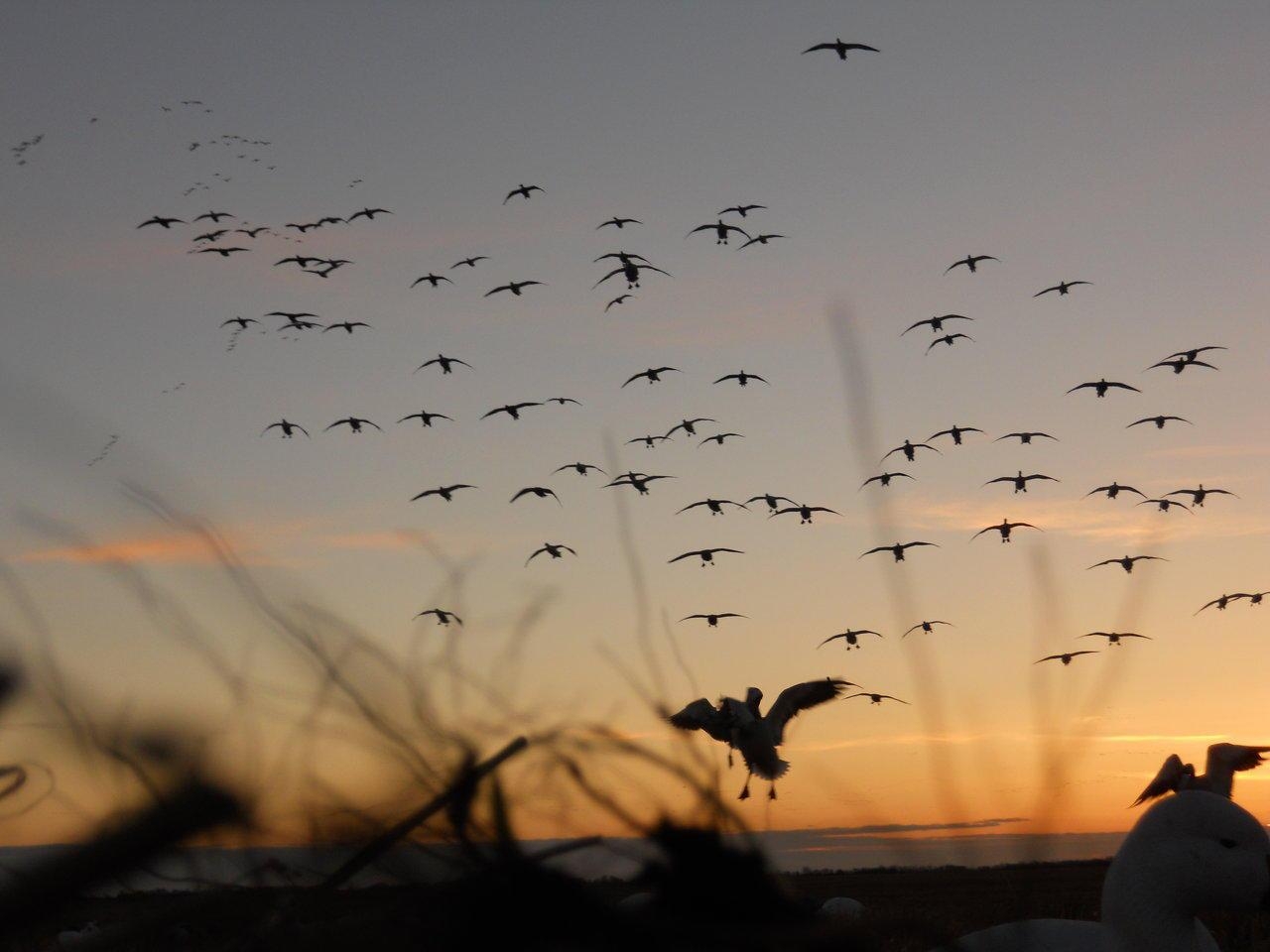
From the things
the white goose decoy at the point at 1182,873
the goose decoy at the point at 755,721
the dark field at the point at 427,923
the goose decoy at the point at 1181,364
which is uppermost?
the goose decoy at the point at 1181,364

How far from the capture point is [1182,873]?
5090mm

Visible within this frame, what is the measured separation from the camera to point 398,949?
3.81 ft

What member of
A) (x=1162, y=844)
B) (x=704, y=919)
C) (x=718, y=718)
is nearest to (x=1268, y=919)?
(x=1162, y=844)

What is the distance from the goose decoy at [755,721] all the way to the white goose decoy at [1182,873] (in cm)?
119

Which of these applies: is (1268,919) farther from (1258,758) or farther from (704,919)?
(704,919)

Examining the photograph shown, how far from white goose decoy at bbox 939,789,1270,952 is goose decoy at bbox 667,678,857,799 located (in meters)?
1.19

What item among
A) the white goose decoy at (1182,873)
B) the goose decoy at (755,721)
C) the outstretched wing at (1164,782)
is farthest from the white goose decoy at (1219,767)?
the white goose decoy at (1182,873)

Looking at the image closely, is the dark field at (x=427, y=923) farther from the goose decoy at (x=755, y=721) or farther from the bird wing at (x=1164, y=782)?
the bird wing at (x=1164, y=782)

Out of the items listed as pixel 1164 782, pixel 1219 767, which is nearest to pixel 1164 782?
pixel 1164 782

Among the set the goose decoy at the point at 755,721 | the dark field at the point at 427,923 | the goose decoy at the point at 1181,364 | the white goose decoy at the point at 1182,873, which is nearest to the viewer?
the dark field at the point at 427,923

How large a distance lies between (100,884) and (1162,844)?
16.4 ft

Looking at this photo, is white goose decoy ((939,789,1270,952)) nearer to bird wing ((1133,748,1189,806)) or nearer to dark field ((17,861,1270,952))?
bird wing ((1133,748,1189,806))

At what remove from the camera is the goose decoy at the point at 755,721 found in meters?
2.43

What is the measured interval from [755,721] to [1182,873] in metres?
3.37
